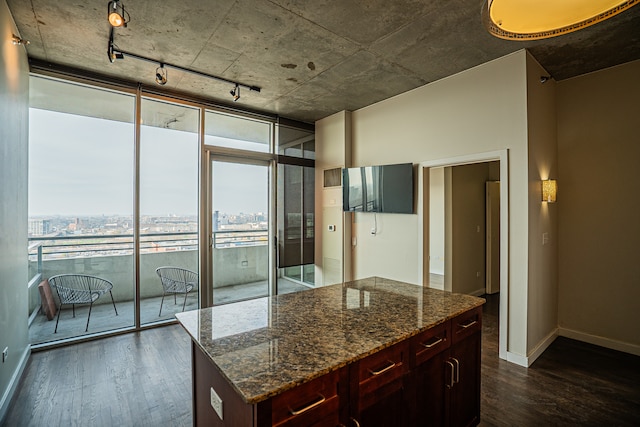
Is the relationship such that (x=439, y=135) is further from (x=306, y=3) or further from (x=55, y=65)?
(x=55, y=65)

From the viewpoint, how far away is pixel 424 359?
1.61 metres

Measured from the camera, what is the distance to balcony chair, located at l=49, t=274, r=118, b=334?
11.5 ft

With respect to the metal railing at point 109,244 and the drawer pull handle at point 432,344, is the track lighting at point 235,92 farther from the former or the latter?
the drawer pull handle at point 432,344

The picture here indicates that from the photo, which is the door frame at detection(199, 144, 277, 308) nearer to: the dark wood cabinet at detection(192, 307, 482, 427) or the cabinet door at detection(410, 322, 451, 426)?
the dark wood cabinet at detection(192, 307, 482, 427)

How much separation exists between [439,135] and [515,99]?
0.85m

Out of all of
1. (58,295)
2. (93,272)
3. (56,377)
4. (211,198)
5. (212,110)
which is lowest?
(56,377)

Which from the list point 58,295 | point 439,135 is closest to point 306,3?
point 439,135

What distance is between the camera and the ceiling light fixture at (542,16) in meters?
1.19

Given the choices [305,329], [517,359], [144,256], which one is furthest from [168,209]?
[517,359]

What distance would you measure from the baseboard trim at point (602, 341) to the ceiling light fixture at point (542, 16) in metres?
3.62

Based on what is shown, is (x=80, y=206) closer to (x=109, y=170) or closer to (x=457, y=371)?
(x=109, y=170)

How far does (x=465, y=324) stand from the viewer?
1905 millimetres

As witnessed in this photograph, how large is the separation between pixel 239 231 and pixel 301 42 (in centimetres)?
279

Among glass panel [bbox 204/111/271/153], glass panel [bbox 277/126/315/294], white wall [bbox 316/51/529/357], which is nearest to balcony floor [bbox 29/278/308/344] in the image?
glass panel [bbox 277/126/315/294]
